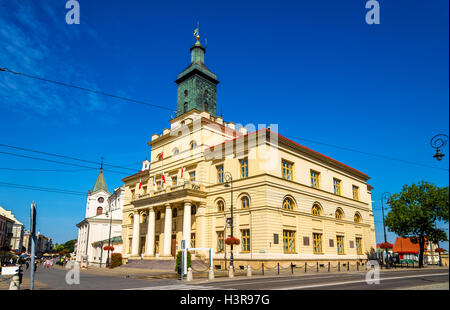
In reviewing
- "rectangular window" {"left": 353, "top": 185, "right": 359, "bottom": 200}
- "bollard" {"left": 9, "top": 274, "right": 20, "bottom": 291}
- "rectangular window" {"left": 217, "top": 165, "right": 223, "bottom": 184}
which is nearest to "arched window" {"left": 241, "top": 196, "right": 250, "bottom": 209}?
"rectangular window" {"left": 217, "top": 165, "right": 223, "bottom": 184}

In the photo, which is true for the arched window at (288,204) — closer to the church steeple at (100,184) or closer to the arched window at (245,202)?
the arched window at (245,202)

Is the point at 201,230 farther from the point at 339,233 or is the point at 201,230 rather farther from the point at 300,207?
the point at 339,233

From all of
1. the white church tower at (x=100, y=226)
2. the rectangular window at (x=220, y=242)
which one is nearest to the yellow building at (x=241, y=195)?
the rectangular window at (x=220, y=242)

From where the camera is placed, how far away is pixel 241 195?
3444 centimetres

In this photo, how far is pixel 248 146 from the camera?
34.6m

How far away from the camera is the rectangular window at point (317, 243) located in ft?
120

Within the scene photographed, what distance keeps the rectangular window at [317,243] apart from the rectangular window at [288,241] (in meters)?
3.96

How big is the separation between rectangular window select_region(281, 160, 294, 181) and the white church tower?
90.8 ft

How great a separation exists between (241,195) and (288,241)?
6691 millimetres

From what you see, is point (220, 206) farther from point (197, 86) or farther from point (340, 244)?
point (197, 86)

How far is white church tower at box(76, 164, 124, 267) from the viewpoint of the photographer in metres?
55.0

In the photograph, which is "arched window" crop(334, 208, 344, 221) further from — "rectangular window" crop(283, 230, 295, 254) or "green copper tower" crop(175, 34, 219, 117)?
"green copper tower" crop(175, 34, 219, 117)
